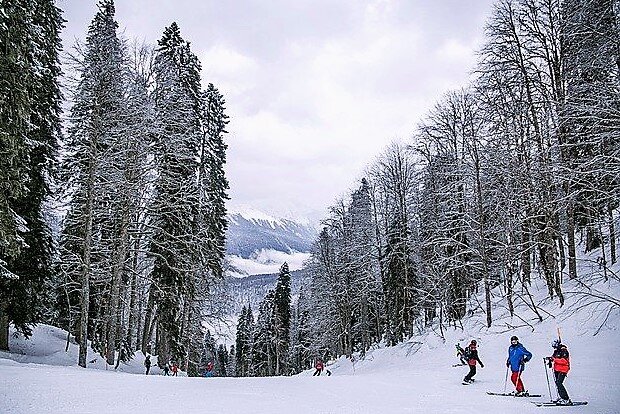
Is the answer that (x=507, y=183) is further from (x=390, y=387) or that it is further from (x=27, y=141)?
(x=27, y=141)

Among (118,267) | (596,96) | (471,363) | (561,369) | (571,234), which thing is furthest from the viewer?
(118,267)

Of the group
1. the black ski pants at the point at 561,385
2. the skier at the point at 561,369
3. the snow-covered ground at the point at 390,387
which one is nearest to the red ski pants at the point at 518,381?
the snow-covered ground at the point at 390,387

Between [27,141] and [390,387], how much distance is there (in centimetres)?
1362

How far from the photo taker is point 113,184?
1986 cm

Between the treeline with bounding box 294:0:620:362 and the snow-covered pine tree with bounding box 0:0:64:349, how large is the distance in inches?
578

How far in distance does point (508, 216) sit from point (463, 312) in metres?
11.0

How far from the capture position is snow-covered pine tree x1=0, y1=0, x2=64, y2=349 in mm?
12086

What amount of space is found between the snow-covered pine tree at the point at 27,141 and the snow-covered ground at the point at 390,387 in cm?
289

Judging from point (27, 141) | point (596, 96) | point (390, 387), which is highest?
point (596, 96)

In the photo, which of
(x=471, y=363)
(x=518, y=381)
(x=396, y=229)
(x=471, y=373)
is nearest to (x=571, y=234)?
(x=471, y=363)

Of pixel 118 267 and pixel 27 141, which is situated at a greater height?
pixel 27 141

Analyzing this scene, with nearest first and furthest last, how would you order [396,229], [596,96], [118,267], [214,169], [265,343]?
[596,96] → [118,267] → [214,169] → [396,229] → [265,343]

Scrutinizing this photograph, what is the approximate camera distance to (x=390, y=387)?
607 inches

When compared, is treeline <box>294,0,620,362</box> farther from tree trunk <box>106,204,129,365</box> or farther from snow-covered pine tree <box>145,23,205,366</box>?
Result: tree trunk <box>106,204,129,365</box>
